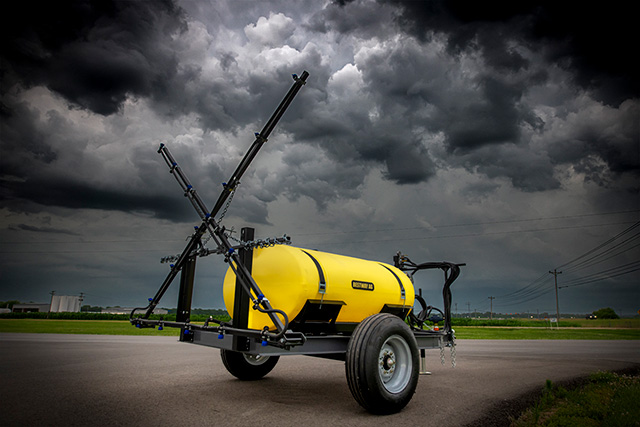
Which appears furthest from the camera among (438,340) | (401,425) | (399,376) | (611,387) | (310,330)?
(611,387)

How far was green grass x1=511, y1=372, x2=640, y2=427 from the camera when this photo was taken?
4918mm

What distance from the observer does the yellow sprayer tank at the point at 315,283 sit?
5304 millimetres

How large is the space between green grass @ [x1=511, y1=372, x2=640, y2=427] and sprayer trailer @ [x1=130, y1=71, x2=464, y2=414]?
160 centimetres

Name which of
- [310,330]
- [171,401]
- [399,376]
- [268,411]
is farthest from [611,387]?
[171,401]

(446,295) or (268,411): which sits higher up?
(446,295)

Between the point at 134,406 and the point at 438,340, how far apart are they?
15.1 ft

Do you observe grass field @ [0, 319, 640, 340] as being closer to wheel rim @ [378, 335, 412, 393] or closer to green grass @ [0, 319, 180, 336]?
green grass @ [0, 319, 180, 336]

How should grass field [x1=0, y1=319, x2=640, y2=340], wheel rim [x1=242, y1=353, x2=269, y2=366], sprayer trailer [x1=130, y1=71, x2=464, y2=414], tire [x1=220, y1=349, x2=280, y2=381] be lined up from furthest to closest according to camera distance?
1. grass field [x1=0, y1=319, x2=640, y2=340]
2. wheel rim [x1=242, y1=353, x2=269, y2=366]
3. tire [x1=220, y1=349, x2=280, y2=381]
4. sprayer trailer [x1=130, y1=71, x2=464, y2=414]

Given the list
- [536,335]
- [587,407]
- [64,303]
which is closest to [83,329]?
[587,407]

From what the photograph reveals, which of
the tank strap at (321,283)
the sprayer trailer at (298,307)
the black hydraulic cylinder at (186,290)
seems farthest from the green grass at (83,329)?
the tank strap at (321,283)

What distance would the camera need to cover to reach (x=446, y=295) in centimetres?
789

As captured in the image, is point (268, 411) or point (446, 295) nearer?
point (268, 411)

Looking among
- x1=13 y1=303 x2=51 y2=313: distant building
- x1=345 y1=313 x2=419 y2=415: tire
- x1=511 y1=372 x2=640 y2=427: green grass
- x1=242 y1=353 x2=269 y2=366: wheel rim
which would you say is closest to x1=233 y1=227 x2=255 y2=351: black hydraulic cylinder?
x1=345 y1=313 x2=419 y2=415: tire

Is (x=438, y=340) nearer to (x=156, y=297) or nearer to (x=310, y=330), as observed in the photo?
(x=310, y=330)
